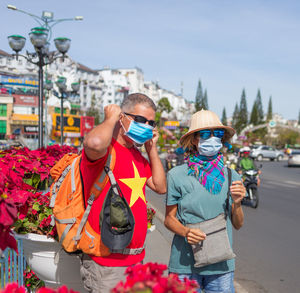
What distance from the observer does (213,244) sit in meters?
2.32

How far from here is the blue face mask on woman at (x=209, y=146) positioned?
8.39ft

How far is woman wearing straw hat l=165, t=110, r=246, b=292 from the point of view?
92.7 inches

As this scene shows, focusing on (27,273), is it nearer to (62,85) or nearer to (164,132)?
(62,85)

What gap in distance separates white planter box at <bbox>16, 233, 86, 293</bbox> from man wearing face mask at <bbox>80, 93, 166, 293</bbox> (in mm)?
296

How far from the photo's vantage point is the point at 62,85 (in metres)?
17.1

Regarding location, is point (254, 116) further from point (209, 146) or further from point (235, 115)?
point (209, 146)

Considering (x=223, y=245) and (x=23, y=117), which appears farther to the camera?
(x=23, y=117)

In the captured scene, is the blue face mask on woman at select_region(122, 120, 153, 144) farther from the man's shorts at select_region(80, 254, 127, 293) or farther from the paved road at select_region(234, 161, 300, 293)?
the paved road at select_region(234, 161, 300, 293)

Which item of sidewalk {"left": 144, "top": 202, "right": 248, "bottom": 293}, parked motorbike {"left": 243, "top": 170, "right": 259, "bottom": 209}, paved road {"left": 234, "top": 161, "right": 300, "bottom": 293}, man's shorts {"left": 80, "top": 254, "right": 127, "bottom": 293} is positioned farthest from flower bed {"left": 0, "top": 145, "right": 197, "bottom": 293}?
parked motorbike {"left": 243, "top": 170, "right": 259, "bottom": 209}

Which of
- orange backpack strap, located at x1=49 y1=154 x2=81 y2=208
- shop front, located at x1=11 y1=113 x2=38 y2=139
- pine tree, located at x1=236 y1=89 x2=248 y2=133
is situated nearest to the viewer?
orange backpack strap, located at x1=49 y1=154 x2=81 y2=208

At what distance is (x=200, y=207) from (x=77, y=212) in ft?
2.55

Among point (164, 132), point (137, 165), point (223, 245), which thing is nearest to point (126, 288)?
point (137, 165)

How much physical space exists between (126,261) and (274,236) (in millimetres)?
5784

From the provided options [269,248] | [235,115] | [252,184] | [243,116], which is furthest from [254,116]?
[269,248]
